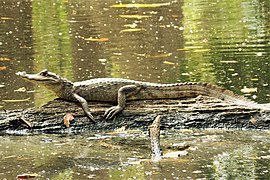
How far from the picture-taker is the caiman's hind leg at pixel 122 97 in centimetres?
878

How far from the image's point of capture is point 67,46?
15.9m

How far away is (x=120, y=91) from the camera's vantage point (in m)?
8.98

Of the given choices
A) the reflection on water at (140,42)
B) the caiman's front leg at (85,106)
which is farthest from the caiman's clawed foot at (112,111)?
the reflection on water at (140,42)

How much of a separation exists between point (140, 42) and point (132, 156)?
820 centimetres

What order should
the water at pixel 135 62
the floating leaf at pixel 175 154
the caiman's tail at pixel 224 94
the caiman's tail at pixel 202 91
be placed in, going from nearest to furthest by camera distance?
1. the water at pixel 135 62
2. the floating leaf at pixel 175 154
3. the caiman's tail at pixel 224 94
4. the caiman's tail at pixel 202 91

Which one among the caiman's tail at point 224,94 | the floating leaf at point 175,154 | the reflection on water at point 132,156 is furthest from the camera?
the caiman's tail at point 224,94

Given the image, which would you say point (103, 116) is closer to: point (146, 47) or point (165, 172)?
point (165, 172)

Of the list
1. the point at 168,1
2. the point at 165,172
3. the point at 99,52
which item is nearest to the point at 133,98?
the point at 165,172

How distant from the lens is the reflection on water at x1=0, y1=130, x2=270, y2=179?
23.8 feet

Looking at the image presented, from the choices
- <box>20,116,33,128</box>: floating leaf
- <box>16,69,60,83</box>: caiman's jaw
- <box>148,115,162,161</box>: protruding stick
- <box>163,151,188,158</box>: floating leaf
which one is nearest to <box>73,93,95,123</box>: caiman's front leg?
<box>16,69,60,83</box>: caiman's jaw

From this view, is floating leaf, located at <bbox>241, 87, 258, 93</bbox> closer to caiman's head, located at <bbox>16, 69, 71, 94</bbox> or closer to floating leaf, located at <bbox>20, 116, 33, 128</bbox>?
caiman's head, located at <bbox>16, 69, 71, 94</bbox>

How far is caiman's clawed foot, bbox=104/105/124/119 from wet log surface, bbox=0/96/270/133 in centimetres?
6

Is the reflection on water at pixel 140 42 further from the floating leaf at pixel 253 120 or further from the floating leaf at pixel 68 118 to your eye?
the floating leaf at pixel 68 118

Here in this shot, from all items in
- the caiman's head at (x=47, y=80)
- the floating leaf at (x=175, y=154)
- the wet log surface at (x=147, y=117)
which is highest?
the caiman's head at (x=47, y=80)
